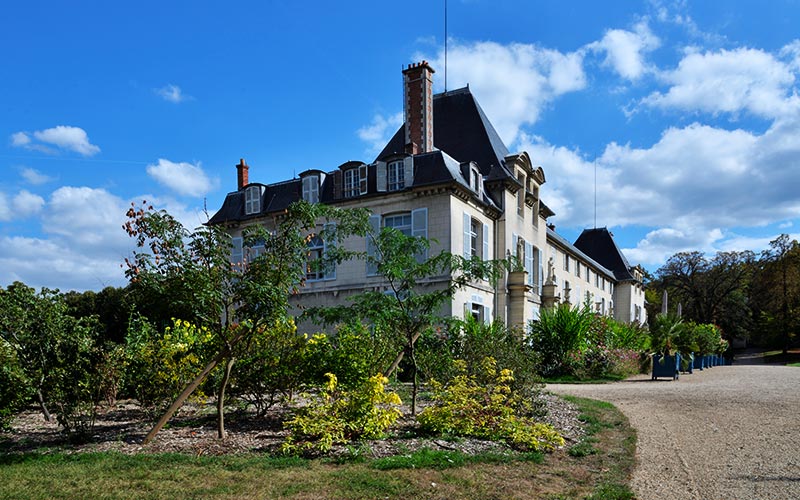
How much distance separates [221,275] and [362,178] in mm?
13598

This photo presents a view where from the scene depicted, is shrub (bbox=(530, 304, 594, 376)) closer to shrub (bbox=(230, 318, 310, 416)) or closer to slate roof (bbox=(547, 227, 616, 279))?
shrub (bbox=(230, 318, 310, 416))

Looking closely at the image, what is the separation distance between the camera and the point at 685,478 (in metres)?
5.13

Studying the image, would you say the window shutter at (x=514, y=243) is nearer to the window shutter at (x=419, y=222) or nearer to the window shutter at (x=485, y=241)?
the window shutter at (x=485, y=241)

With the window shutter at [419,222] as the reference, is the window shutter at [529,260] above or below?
below

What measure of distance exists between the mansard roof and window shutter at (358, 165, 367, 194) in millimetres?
1411

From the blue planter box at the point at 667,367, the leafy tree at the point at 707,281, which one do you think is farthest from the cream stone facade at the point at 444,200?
the leafy tree at the point at 707,281

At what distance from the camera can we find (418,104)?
1988cm

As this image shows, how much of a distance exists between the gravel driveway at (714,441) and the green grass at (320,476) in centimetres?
39

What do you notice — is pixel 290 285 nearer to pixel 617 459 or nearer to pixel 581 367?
pixel 617 459

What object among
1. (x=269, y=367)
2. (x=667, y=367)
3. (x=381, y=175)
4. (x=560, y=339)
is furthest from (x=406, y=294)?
(x=381, y=175)

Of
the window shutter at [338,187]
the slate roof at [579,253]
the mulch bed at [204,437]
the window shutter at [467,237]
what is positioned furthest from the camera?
the slate roof at [579,253]

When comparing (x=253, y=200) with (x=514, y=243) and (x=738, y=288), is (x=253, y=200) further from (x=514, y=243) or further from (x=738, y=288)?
(x=738, y=288)

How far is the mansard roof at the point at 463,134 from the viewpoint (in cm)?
2134

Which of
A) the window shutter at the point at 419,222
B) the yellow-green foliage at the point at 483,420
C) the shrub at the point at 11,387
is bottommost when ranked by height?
the yellow-green foliage at the point at 483,420
